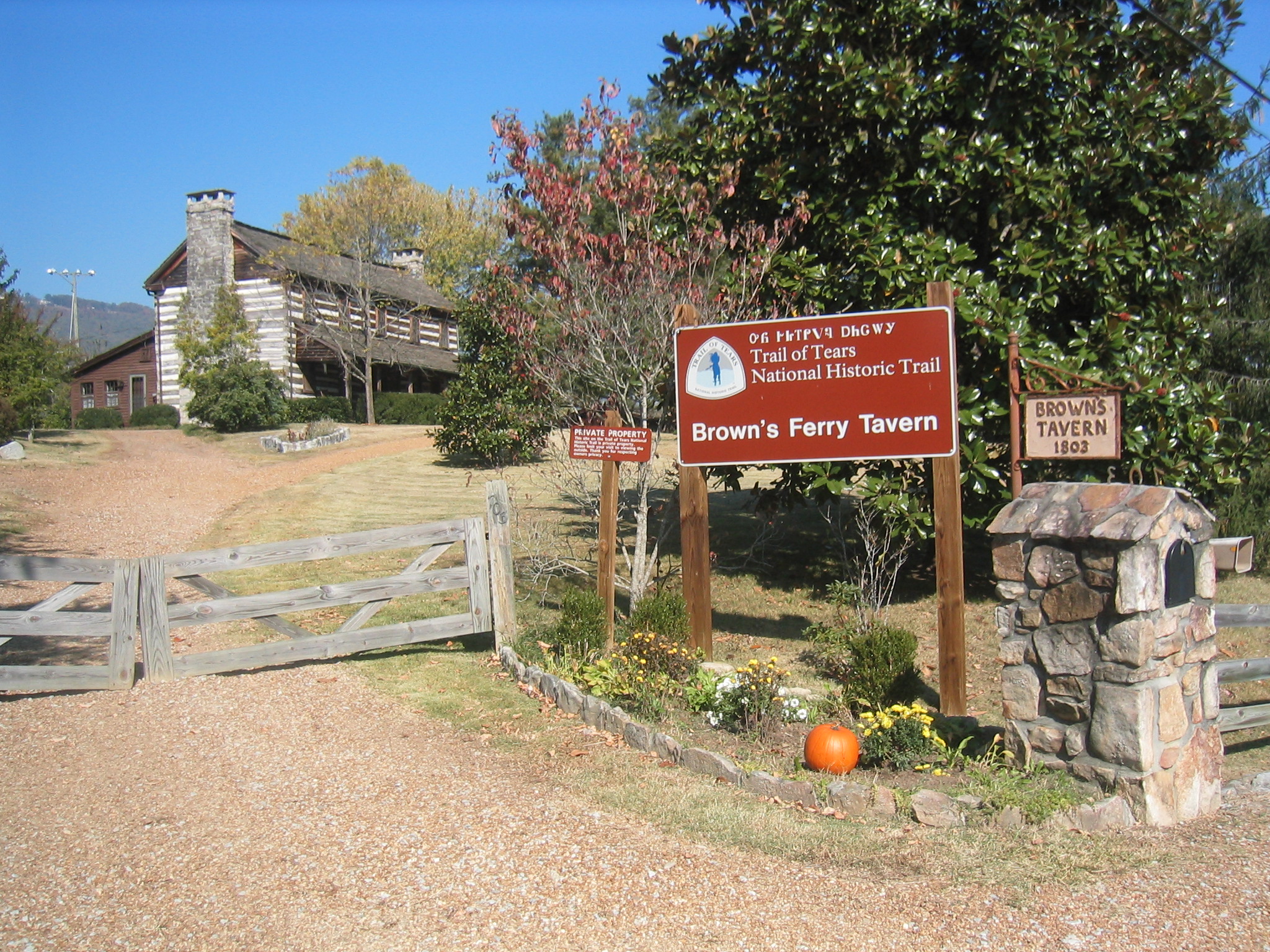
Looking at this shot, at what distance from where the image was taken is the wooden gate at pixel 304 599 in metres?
8.09

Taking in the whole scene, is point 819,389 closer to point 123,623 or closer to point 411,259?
point 123,623

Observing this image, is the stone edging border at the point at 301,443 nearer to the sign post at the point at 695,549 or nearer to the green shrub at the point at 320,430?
the green shrub at the point at 320,430

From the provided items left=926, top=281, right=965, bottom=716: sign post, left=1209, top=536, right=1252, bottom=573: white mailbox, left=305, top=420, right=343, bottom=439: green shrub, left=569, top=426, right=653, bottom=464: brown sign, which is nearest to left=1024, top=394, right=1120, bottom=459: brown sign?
left=926, top=281, right=965, bottom=716: sign post

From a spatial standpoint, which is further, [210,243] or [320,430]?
[210,243]

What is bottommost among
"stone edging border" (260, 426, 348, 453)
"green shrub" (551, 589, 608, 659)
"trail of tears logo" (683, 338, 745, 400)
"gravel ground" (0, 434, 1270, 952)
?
"gravel ground" (0, 434, 1270, 952)

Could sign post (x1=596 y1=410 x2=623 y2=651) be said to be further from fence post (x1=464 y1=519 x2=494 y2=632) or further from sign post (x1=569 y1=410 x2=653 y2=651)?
A: fence post (x1=464 y1=519 x2=494 y2=632)

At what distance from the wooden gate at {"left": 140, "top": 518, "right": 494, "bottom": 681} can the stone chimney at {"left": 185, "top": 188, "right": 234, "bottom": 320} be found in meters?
32.3

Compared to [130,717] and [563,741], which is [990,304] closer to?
[563,741]

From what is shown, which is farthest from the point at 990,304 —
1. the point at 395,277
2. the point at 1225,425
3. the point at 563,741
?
the point at 395,277

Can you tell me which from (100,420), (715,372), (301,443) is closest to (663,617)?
(715,372)

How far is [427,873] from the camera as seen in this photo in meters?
4.89

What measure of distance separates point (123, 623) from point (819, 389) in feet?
19.1

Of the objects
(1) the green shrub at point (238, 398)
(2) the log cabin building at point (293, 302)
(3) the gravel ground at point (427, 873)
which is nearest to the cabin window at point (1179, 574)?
(3) the gravel ground at point (427, 873)

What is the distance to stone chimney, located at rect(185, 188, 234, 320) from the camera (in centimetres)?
3759
